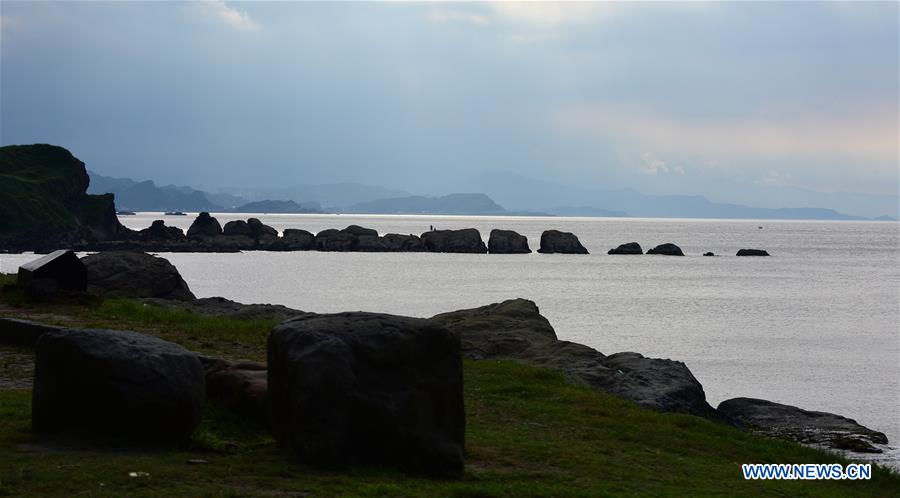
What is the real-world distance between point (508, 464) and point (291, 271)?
101 metres

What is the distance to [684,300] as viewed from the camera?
85688 millimetres

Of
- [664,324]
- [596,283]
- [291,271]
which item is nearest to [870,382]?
[664,324]

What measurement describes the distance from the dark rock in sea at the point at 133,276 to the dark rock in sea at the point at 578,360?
1392 cm

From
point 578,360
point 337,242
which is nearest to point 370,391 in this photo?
point 578,360

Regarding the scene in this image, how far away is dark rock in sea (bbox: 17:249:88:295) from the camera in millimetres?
27375

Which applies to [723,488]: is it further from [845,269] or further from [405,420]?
[845,269]

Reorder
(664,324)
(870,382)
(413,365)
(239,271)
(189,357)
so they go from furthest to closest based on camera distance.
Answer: (239,271), (664,324), (870,382), (189,357), (413,365)

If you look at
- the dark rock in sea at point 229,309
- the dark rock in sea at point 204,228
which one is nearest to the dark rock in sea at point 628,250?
the dark rock in sea at point 204,228

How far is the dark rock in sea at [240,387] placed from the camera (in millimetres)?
13805

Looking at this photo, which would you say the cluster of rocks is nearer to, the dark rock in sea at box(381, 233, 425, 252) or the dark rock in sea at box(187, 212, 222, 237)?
the dark rock in sea at box(381, 233, 425, 252)

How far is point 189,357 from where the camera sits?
12883 mm

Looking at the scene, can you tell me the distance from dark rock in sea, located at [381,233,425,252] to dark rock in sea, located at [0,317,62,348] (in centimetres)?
13993

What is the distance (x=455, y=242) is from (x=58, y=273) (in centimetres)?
13793

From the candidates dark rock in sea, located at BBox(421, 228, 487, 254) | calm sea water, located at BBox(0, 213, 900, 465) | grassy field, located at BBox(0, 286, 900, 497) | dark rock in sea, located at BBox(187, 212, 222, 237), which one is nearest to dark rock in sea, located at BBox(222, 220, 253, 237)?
dark rock in sea, located at BBox(187, 212, 222, 237)
